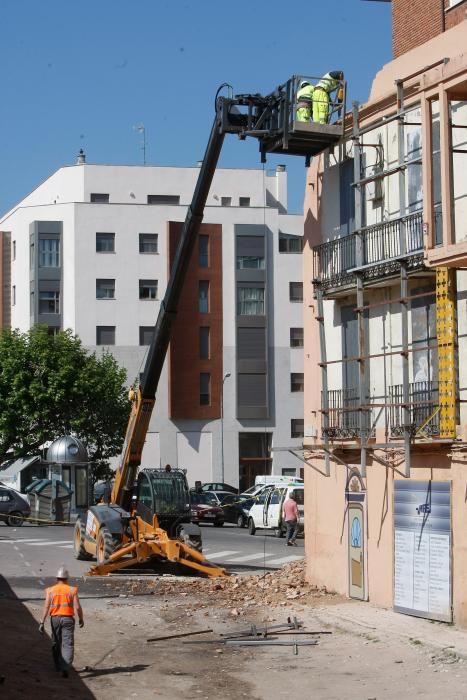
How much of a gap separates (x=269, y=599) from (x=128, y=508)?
8314 mm

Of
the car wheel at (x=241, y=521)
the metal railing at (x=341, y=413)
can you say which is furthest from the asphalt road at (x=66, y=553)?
the metal railing at (x=341, y=413)

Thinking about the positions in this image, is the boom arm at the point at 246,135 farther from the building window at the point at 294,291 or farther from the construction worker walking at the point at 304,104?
the building window at the point at 294,291

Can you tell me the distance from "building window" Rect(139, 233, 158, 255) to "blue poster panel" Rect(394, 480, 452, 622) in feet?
177

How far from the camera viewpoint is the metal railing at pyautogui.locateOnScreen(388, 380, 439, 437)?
20.2m

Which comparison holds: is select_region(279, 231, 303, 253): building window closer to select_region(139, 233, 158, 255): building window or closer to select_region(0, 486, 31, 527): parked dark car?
select_region(139, 233, 158, 255): building window

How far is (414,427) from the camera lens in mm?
20469

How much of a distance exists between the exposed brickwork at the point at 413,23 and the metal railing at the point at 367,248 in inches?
154

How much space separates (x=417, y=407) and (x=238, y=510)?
30.1 m

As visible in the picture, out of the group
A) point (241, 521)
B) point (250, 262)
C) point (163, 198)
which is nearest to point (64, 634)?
point (241, 521)

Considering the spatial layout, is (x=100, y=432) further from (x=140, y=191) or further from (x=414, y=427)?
(x=414, y=427)

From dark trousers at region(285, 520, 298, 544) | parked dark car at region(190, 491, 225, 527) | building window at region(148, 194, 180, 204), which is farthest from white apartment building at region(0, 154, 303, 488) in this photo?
dark trousers at region(285, 520, 298, 544)

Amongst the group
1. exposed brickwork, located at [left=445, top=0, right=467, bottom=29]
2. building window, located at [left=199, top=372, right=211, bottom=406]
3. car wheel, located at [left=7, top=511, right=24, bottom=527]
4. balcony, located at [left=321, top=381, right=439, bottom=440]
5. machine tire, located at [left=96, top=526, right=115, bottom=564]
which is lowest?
car wheel, located at [left=7, top=511, right=24, bottom=527]

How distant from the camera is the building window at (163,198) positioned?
8025 cm

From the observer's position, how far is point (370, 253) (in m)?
22.6
